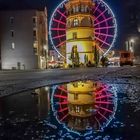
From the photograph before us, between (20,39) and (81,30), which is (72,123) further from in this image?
(20,39)

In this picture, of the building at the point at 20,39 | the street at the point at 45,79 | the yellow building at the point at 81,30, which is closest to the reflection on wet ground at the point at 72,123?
the street at the point at 45,79

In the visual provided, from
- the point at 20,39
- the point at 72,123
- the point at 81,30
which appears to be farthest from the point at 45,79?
the point at 20,39

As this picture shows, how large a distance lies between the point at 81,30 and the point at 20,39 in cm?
1596

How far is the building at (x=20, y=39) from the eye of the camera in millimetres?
93812

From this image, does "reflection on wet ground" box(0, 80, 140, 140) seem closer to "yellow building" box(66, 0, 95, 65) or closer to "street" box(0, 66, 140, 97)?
"street" box(0, 66, 140, 97)

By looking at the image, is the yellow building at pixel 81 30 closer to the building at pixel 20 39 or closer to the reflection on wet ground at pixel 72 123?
the building at pixel 20 39

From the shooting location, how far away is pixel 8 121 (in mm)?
8070

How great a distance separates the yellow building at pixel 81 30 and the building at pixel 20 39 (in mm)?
8488

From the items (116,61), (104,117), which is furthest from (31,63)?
(104,117)

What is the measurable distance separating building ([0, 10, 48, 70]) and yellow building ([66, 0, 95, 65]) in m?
8.49

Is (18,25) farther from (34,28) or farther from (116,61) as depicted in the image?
(116,61)

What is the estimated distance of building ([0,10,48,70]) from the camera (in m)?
93.8

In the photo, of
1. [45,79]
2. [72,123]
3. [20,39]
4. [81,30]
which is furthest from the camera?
[20,39]

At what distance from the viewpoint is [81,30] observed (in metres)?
93.5
